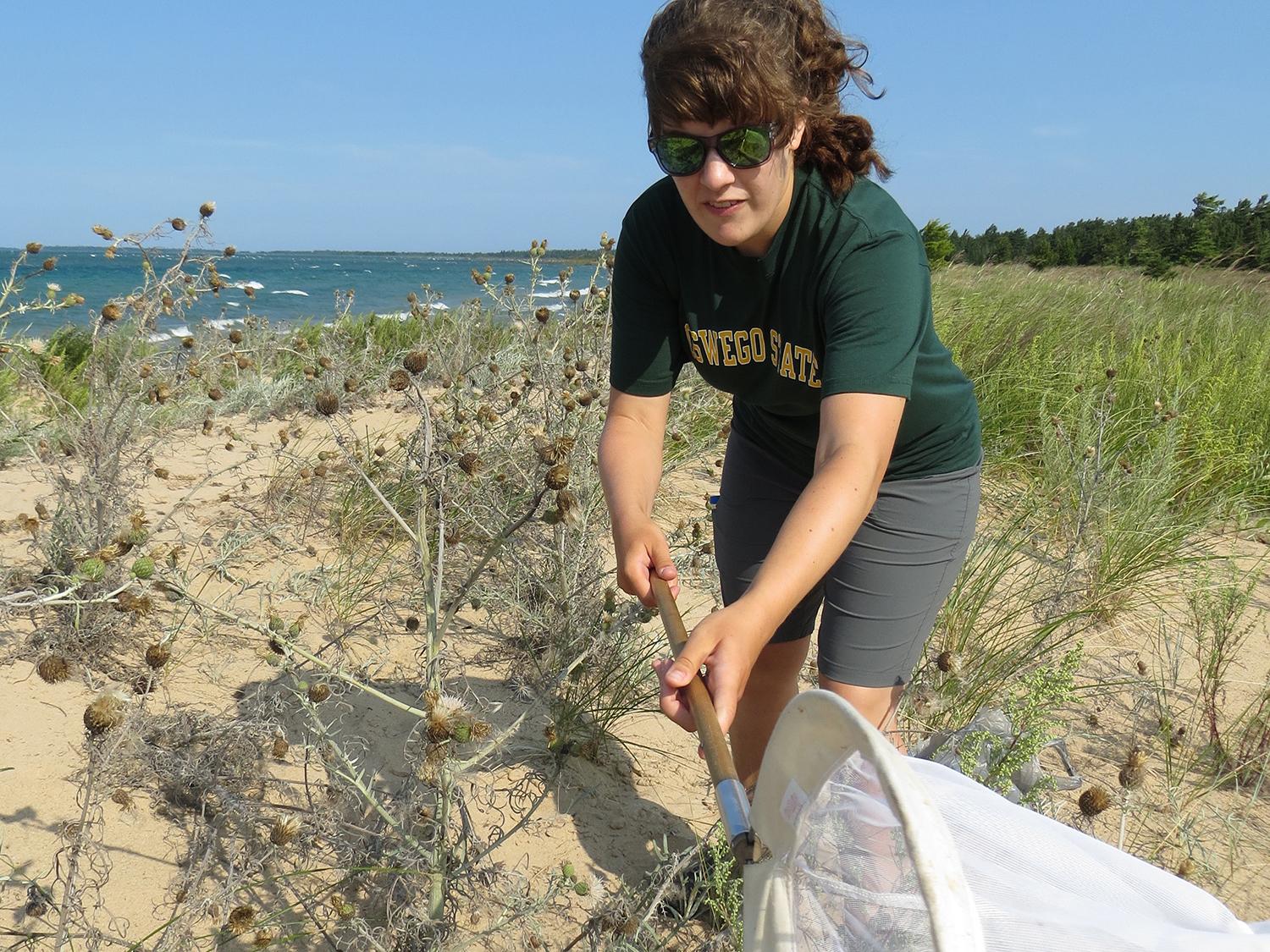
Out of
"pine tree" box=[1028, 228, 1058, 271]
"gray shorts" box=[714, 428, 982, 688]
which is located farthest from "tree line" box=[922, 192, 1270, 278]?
"gray shorts" box=[714, 428, 982, 688]

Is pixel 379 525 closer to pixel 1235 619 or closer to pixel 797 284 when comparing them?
pixel 797 284

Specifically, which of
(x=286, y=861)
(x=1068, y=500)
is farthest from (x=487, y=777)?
(x=1068, y=500)

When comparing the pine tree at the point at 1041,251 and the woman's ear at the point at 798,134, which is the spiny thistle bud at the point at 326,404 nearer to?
the woman's ear at the point at 798,134

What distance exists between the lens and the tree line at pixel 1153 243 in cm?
1111

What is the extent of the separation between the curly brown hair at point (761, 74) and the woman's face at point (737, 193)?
0.11ft

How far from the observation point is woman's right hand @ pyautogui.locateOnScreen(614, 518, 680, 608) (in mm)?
1538

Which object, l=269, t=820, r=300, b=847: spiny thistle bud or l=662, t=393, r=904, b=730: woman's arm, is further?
l=269, t=820, r=300, b=847: spiny thistle bud

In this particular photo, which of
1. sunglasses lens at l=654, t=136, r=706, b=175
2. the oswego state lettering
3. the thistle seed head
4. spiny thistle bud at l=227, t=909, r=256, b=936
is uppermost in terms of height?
sunglasses lens at l=654, t=136, r=706, b=175

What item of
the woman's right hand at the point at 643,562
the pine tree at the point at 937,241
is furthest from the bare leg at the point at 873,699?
the pine tree at the point at 937,241

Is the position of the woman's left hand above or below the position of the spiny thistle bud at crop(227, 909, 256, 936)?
above

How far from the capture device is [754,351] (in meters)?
1.80

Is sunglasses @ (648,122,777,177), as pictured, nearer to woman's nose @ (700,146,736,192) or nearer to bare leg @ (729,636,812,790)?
woman's nose @ (700,146,736,192)

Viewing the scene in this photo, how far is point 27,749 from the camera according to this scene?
234 centimetres

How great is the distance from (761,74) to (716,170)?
0.52 ft
